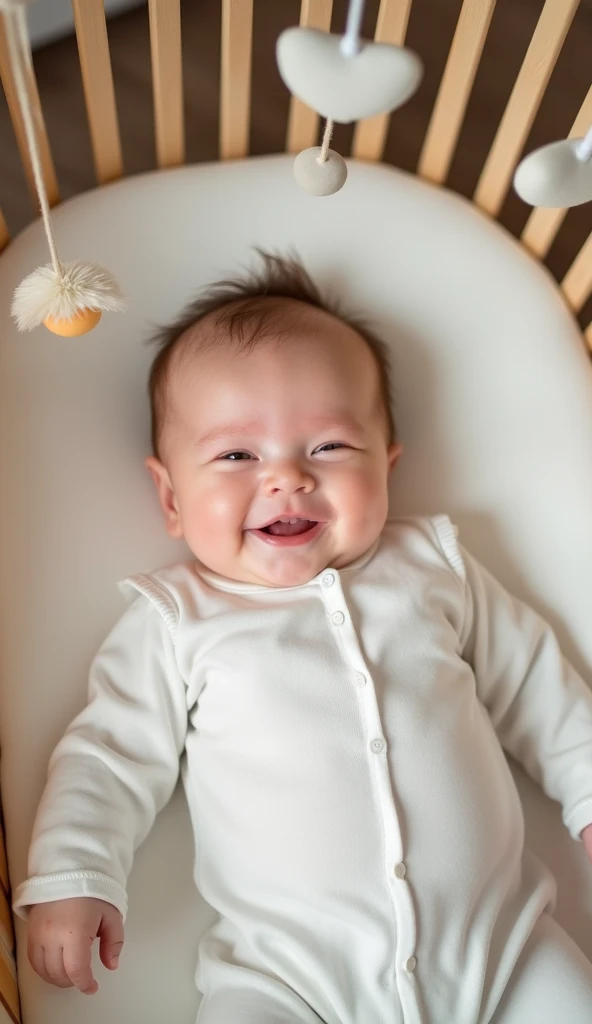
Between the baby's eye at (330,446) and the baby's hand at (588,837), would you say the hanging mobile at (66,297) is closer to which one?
the baby's eye at (330,446)

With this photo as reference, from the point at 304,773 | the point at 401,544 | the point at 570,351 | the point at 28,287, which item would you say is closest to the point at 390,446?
the point at 401,544

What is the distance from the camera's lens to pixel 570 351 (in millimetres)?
1238

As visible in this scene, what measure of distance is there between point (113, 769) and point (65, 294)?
1.58 ft

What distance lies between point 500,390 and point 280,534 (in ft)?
1.34

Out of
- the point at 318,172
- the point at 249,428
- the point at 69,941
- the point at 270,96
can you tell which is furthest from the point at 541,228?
the point at 69,941

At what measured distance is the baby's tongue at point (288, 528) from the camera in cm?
102

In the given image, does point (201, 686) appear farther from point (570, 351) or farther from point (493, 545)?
point (570, 351)

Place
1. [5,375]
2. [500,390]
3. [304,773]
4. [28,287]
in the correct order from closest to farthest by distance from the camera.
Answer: [28,287] < [304,773] < [5,375] < [500,390]

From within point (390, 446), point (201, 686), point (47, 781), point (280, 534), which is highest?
point (390, 446)

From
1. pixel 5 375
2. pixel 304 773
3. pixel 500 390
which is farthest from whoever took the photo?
pixel 500 390

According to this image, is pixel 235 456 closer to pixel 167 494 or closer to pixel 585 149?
pixel 167 494

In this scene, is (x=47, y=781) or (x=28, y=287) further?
(x=47, y=781)

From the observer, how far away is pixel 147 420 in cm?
119

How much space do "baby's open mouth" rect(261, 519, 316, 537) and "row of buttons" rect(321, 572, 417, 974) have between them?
0.06 metres
